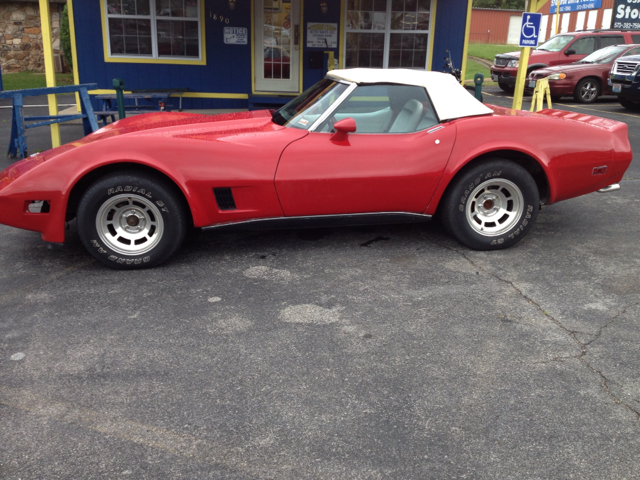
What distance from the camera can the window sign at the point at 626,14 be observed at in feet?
79.8

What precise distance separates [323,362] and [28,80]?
64.0ft

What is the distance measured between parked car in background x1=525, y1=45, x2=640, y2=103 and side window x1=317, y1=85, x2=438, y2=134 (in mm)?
11990

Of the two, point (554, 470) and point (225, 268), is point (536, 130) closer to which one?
point (225, 268)

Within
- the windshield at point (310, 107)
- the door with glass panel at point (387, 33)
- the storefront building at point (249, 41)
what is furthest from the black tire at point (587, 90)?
the windshield at point (310, 107)

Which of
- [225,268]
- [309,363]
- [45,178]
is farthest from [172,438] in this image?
[45,178]

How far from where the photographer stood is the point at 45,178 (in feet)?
13.5

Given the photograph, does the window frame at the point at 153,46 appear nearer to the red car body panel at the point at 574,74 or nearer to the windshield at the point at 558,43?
the red car body panel at the point at 574,74

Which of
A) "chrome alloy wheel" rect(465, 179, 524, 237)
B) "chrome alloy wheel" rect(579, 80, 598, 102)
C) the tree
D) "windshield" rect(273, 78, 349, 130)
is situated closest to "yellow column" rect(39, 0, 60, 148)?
"windshield" rect(273, 78, 349, 130)

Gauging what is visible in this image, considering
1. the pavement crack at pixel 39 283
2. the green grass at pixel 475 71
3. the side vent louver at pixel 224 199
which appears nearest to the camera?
the pavement crack at pixel 39 283

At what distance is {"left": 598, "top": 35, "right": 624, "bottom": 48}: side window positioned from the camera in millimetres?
17453

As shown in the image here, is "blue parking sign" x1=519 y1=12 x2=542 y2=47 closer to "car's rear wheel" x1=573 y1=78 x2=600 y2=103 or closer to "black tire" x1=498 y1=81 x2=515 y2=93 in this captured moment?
"car's rear wheel" x1=573 y1=78 x2=600 y2=103

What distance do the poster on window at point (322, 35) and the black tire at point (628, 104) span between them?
724cm

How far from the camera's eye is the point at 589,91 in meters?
15.8

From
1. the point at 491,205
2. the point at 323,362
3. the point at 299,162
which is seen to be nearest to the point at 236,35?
the point at 299,162
